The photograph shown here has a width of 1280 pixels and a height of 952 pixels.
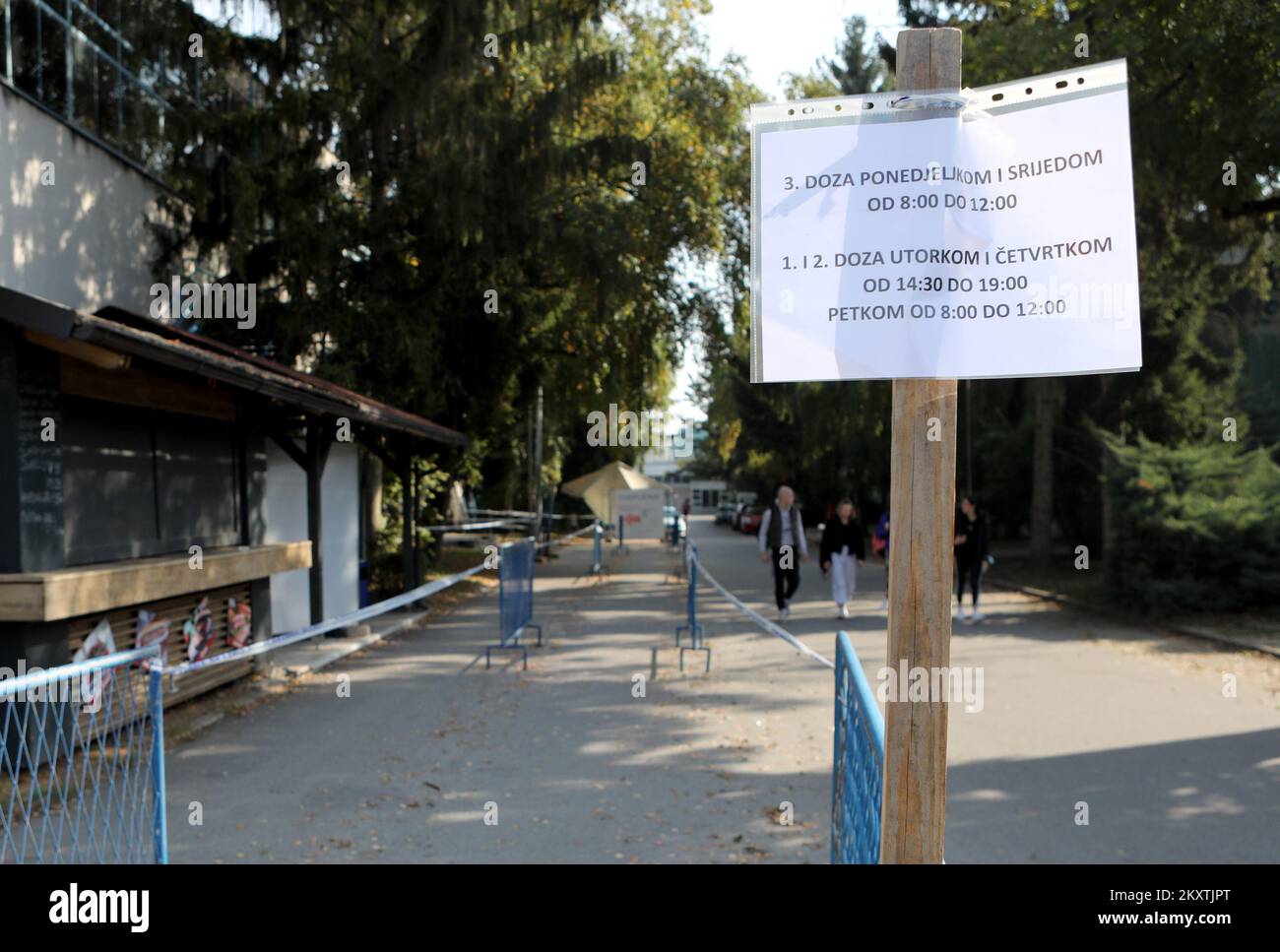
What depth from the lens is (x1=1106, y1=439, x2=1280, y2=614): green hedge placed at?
15.1m

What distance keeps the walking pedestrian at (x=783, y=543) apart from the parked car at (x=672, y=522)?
16.0m

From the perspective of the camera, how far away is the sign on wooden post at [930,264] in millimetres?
2791

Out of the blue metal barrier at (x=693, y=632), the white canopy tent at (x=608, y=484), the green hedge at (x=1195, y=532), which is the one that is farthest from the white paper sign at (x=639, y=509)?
the blue metal barrier at (x=693, y=632)

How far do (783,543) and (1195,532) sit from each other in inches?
218

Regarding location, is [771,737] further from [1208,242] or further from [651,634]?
[1208,242]

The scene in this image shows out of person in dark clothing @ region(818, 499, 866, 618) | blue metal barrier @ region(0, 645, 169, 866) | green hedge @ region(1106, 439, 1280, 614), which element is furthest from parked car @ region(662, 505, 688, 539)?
blue metal barrier @ region(0, 645, 169, 866)

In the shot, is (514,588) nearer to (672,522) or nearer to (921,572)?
(921,572)

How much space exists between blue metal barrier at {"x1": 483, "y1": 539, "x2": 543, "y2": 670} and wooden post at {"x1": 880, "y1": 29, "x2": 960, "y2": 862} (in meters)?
9.82

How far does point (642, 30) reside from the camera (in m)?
24.6

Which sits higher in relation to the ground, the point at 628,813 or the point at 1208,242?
the point at 1208,242

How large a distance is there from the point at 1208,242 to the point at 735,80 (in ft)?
36.4

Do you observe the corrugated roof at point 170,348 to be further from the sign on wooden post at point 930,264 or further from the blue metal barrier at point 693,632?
the sign on wooden post at point 930,264

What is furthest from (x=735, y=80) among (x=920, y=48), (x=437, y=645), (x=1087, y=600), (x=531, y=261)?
(x=920, y=48)

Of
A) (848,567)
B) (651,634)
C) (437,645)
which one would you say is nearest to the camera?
(437,645)
